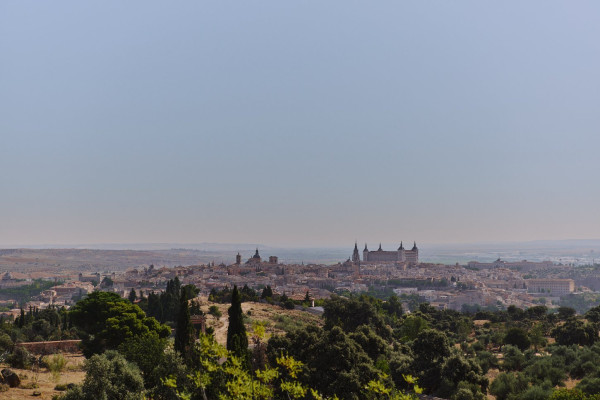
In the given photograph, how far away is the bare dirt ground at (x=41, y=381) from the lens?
16250mm

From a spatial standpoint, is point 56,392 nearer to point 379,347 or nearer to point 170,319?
point 379,347

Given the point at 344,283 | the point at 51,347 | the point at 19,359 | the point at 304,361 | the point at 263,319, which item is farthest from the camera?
the point at 344,283

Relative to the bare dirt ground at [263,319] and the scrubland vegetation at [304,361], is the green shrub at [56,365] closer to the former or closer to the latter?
the scrubland vegetation at [304,361]

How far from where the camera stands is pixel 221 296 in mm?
60562

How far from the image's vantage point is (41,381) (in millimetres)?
18750

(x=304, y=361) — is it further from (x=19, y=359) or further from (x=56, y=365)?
(x=19, y=359)

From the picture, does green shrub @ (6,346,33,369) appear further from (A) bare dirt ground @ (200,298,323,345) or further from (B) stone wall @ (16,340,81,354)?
(A) bare dirt ground @ (200,298,323,345)

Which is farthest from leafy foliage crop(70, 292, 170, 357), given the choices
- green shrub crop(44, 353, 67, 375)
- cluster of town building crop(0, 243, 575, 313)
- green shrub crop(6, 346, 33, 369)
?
cluster of town building crop(0, 243, 575, 313)

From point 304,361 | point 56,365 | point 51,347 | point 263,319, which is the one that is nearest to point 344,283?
point 263,319

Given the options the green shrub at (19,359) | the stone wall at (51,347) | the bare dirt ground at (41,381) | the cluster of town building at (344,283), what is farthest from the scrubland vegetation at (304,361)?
the cluster of town building at (344,283)

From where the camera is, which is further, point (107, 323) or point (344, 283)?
point (344, 283)

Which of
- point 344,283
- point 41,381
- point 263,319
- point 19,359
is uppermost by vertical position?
point 19,359

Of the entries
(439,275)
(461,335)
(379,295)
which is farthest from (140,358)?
(439,275)

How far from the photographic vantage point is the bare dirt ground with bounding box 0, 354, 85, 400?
16250 millimetres
